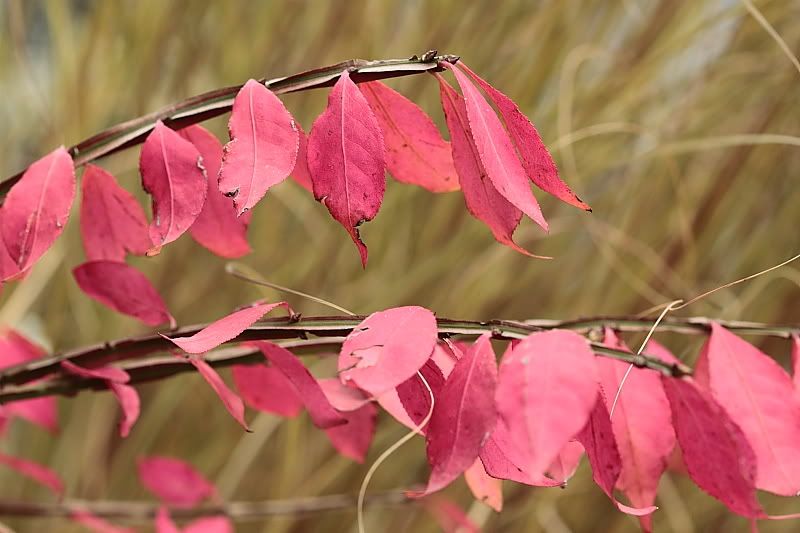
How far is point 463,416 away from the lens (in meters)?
0.20

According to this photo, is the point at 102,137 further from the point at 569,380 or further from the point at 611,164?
the point at 611,164

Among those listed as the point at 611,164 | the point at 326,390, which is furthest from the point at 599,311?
the point at 326,390

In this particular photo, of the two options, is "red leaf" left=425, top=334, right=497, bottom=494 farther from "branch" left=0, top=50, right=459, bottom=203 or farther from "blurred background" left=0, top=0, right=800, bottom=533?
"blurred background" left=0, top=0, right=800, bottom=533

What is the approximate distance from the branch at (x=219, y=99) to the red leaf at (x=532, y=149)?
0.05ft

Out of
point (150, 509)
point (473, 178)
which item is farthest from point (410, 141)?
point (150, 509)

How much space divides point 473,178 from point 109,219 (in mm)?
132

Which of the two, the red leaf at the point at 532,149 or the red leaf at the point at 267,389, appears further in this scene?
the red leaf at the point at 267,389

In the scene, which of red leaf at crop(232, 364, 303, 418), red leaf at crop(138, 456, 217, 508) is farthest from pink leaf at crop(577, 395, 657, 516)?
red leaf at crop(138, 456, 217, 508)

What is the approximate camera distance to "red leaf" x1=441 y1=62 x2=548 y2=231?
0.66ft

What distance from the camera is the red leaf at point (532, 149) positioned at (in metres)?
0.21

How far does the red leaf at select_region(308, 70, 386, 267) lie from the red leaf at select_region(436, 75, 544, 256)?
3 centimetres

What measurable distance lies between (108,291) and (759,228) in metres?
0.46

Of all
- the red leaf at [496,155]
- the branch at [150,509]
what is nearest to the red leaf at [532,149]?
the red leaf at [496,155]

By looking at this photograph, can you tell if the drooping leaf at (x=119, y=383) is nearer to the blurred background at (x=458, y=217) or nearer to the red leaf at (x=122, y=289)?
the red leaf at (x=122, y=289)
